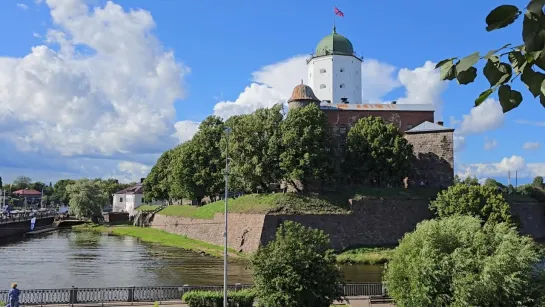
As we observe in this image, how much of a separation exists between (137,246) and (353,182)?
2613 centimetres

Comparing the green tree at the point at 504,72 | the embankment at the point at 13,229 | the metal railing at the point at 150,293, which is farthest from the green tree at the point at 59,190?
the green tree at the point at 504,72

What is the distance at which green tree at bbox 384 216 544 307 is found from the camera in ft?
64.7

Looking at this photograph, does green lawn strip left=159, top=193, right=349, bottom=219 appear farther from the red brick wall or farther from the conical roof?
the red brick wall

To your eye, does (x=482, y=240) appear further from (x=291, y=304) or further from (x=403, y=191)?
(x=403, y=191)

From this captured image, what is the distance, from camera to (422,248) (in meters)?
21.8

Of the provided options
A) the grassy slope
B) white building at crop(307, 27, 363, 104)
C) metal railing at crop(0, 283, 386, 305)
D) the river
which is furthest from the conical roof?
metal railing at crop(0, 283, 386, 305)

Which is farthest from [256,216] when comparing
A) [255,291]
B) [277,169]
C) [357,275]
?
Answer: [255,291]

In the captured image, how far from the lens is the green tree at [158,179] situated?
91.0 metres

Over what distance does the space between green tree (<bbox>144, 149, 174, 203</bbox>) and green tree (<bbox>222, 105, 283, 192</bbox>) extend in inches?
1484

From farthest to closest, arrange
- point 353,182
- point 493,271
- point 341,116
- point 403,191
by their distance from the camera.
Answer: point 341,116
point 353,182
point 403,191
point 493,271

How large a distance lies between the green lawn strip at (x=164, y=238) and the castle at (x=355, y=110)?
61.8ft

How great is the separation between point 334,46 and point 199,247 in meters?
40.2

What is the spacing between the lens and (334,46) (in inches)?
3110

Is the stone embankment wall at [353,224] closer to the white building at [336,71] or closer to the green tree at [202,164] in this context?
the green tree at [202,164]
